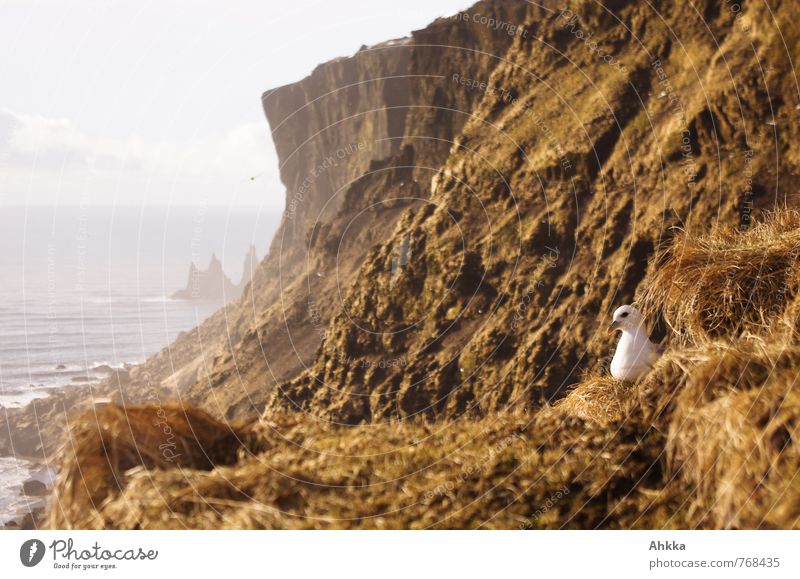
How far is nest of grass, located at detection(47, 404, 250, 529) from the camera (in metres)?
3.67

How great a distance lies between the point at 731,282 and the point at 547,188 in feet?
19.2

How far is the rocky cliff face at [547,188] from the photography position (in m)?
7.75

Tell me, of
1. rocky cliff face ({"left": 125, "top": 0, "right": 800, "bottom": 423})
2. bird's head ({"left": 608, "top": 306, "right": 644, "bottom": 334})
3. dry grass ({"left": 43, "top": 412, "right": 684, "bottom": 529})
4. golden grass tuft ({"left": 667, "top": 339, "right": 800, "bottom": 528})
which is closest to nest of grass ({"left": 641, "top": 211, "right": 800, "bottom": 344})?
bird's head ({"left": 608, "top": 306, "right": 644, "bottom": 334})

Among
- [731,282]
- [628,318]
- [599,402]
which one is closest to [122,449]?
[599,402]

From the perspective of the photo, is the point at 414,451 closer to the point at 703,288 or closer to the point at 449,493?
the point at 449,493

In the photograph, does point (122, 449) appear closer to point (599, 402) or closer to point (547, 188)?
point (599, 402)

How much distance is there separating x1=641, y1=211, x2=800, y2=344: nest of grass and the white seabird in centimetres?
34

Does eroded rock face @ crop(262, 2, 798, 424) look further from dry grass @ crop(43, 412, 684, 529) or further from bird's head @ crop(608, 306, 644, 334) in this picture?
dry grass @ crop(43, 412, 684, 529)

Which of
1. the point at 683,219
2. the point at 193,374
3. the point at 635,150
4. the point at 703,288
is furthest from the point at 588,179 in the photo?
the point at 193,374

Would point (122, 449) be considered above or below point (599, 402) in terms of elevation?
above

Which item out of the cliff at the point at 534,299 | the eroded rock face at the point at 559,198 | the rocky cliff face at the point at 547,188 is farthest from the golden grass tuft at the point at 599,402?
the eroded rock face at the point at 559,198

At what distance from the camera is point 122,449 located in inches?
150

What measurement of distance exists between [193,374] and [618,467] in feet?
64.6

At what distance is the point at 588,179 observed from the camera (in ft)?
32.2
